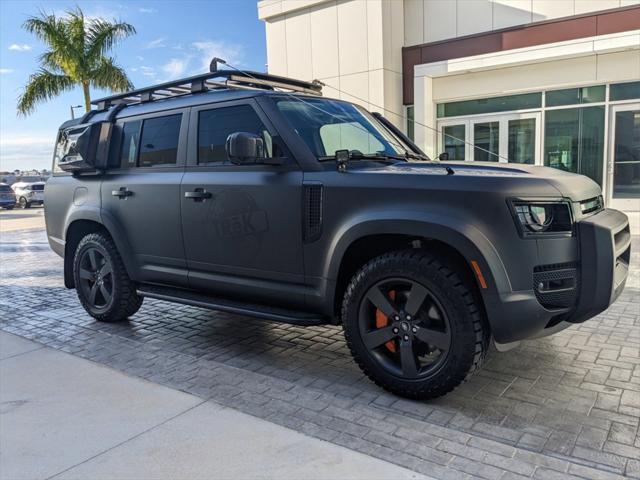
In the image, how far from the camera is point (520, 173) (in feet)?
10.9

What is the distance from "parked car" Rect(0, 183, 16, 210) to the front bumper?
30.6 meters

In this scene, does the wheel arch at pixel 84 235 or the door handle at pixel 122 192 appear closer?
the door handle at pixel 122 192

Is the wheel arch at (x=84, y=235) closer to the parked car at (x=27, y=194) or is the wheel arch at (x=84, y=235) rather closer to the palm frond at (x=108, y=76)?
the palm frond at (x=108, y=76)

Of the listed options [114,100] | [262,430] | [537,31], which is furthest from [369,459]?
[537,31]

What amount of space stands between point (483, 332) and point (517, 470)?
2.69 ft

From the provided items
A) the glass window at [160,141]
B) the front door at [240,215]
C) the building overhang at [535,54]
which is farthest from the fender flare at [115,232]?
the building overhang at [535,54]

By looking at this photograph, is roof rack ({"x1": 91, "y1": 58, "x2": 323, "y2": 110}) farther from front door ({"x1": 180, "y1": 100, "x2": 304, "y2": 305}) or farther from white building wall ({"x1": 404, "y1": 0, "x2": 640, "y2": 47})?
white building wall ({"x1": 404, "y1": 0, "x2": 640, "y2": 47})

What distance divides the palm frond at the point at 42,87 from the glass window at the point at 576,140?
17.4 meters

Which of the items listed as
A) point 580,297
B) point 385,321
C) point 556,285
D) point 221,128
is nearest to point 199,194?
point 221,128

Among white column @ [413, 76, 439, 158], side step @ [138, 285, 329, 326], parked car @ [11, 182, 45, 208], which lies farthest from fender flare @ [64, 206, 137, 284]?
parked car @ [11, 182, 45, 208]

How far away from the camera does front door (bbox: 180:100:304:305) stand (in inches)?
151

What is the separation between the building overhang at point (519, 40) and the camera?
450 inches

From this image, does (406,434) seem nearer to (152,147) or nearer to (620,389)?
(620,389)

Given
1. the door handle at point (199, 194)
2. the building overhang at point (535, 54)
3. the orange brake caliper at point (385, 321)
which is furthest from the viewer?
the building overhang at point (535, 54)
